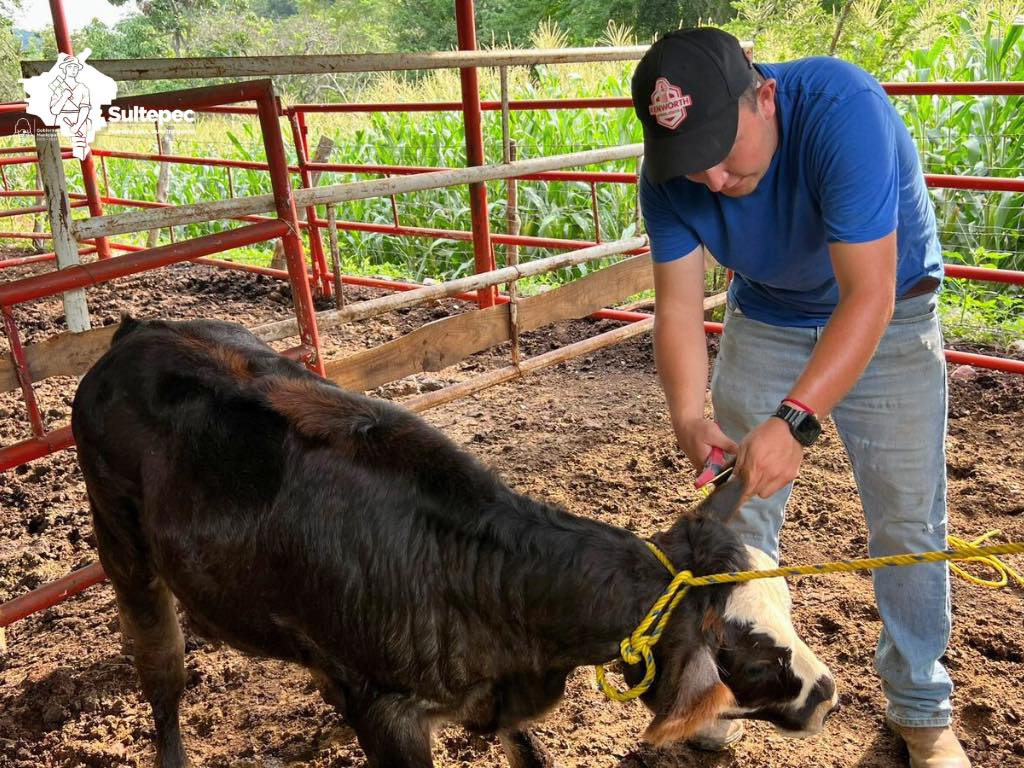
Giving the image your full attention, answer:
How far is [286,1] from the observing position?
73.1 meters

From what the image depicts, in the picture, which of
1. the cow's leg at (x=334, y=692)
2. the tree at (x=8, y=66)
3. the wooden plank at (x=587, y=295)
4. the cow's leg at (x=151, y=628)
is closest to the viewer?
the cow's leg at (x=334, y=692)

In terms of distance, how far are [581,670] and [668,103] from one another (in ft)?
6.33

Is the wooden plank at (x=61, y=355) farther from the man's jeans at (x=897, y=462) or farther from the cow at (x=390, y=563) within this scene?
the man's jeans at (x=897, y=462)

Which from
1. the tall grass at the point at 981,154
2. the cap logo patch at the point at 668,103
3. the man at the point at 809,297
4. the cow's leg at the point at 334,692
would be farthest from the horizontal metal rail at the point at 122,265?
A: the tall grass at the point at 981,154

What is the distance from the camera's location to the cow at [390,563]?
186 cm

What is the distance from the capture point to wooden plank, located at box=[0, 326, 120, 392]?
9.80 feet

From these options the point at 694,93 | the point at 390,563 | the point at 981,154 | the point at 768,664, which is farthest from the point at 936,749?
the point at 981,154

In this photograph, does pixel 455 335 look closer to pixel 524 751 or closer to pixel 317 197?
pixel 317 197

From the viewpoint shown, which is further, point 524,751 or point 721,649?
point 524,751

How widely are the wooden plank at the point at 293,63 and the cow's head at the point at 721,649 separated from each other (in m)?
2.49

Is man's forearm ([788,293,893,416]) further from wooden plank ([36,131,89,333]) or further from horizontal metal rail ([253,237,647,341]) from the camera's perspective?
wooden plank ([36,131,89,333])

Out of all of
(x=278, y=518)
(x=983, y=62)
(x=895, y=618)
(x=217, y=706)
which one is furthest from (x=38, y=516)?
(x=983, y=62)

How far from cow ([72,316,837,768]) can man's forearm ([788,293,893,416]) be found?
28 cm

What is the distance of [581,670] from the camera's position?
9.78 ft
